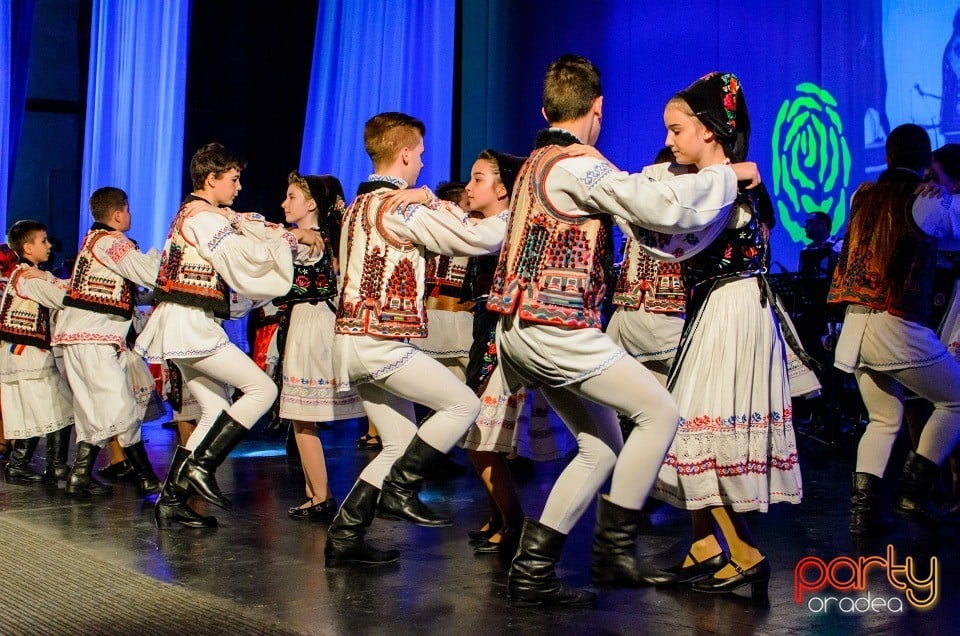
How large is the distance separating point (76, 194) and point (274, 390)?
7305 mm

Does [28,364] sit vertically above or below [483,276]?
below

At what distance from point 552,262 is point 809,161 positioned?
5204mm

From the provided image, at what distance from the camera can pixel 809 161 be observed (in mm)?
7516

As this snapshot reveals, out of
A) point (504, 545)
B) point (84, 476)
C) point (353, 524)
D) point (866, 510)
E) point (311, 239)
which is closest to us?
point (353, 524)

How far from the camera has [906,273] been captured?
384cm

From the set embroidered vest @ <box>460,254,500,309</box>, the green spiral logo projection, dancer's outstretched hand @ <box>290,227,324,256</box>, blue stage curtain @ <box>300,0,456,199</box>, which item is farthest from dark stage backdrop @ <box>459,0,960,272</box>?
dancer's outstretched hand @ <box>290,227,324,256</box>

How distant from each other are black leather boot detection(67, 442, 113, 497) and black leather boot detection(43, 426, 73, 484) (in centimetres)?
42

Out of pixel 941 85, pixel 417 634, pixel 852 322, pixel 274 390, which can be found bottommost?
pixel 417 634

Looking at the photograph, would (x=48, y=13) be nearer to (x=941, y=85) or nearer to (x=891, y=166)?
(x=941, y=85)

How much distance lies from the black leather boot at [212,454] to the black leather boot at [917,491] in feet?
7.47

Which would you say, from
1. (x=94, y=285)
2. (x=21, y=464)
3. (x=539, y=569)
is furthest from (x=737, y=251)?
(x=21, y=464)

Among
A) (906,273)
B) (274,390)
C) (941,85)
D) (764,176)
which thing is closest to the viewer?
(906,273)

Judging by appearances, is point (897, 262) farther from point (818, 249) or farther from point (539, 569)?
point (818, 249)

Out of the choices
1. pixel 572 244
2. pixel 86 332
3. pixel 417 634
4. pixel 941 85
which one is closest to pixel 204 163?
pixel 86 332
